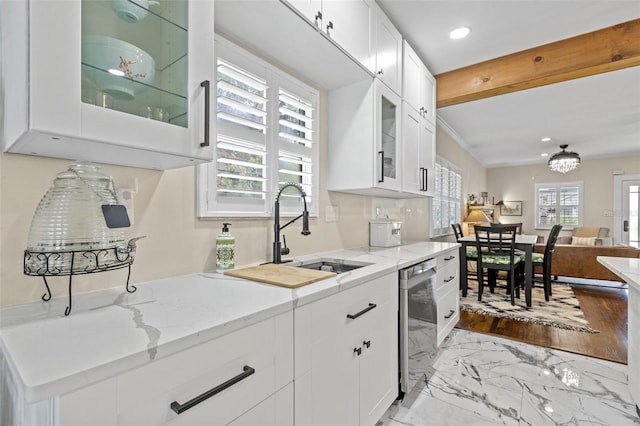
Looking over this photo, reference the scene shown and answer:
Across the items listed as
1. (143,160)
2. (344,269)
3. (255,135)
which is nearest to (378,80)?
(255,135)

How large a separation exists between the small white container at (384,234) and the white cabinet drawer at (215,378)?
5.68 feet

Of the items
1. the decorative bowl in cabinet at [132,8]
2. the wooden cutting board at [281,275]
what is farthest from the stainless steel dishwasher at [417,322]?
the decorative bowl in cabinet at [132,8]

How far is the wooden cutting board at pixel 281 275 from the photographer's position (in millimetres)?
1160

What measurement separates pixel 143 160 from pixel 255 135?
0.69m

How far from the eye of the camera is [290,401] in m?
0.96

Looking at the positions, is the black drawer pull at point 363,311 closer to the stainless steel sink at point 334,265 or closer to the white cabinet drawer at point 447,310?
the stainless steel sink at point 334,265

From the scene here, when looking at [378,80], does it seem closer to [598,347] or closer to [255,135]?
[255,135]

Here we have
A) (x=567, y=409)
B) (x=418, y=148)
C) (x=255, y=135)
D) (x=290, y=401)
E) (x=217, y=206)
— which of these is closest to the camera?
(x=290, y=401)

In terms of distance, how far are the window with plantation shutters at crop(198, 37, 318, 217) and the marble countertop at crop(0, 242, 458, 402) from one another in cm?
48

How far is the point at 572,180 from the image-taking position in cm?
762

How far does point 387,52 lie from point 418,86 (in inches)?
26.8

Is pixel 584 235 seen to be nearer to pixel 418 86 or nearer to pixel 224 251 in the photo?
pixel 418 86

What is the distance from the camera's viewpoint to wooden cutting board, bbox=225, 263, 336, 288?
3.81 ft

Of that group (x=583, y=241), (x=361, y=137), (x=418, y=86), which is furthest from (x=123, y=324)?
(x=583, y=241)
